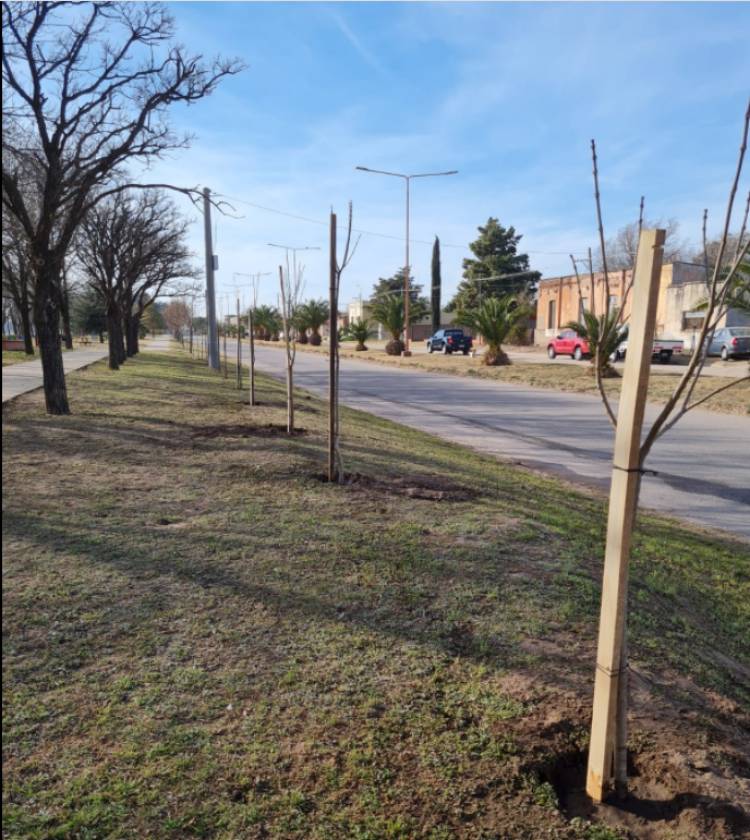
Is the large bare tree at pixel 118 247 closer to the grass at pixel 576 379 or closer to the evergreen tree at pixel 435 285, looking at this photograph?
the grass at pixel 576 379

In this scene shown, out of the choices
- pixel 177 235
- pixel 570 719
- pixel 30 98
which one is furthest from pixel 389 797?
pixel 177 235

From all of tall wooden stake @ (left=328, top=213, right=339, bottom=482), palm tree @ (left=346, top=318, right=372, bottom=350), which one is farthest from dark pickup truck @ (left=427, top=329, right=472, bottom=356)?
tall wooden stake @ (left=328, top=213, right=339, bottom=482)

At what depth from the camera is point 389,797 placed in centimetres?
201

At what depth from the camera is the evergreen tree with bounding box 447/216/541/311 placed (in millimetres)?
62812

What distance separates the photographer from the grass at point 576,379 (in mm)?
15188

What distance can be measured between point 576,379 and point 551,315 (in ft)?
114

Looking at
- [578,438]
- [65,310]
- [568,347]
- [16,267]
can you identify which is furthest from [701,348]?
[16,267]

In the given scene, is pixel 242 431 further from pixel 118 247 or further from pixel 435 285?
pixel 435 285

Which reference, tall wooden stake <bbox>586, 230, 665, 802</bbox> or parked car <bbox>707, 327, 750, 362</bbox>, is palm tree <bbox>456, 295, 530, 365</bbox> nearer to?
parked car <bbox>707, 327, 750, 362</bbox>

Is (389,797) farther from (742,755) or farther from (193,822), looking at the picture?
(742,755)

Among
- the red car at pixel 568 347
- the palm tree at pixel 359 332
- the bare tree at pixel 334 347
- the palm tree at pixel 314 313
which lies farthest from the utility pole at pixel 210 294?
the palm tree at pixel 314 313

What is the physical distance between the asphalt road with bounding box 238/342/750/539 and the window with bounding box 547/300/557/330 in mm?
35597

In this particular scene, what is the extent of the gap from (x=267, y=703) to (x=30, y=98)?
10.6 metres

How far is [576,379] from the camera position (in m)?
21.7
